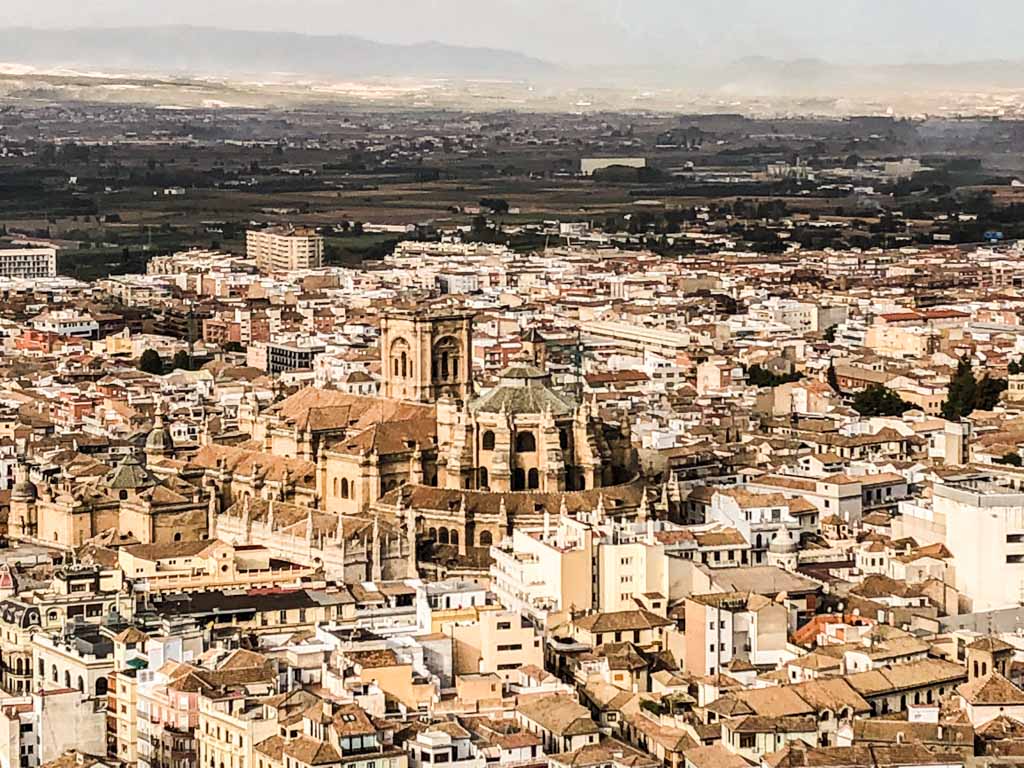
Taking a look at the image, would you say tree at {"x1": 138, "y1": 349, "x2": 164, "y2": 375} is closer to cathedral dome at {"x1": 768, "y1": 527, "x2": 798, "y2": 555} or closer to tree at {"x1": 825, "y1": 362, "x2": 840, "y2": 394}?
tree at {"x1": 825, "y1": 362, "x2": 840, "y2": 394}

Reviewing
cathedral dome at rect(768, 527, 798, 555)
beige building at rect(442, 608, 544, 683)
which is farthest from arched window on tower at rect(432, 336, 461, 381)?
beige building at rect(442, 608, 544, 683)

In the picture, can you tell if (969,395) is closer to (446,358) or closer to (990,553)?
(446,358)

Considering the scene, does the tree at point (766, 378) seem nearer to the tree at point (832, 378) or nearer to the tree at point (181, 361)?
the tree at point (832, 378)

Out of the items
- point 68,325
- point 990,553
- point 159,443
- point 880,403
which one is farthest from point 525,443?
point 68,325

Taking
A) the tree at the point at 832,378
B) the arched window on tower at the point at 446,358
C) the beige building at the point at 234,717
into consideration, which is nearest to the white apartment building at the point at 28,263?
the tree at the point at 832,378

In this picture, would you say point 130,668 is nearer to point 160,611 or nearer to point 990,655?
point 160,611

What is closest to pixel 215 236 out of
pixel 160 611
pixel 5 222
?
pixel 5 222
